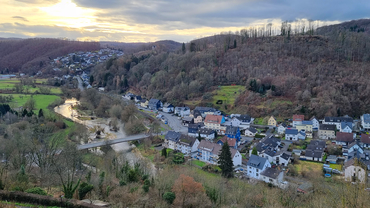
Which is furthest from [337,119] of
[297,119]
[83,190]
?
[83,190]

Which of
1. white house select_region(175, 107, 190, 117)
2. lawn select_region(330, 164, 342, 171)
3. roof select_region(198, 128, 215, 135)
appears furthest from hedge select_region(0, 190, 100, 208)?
white house select_region(175, 107, 190, 117)

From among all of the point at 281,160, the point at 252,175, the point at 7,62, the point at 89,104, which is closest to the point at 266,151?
the point at 281,160

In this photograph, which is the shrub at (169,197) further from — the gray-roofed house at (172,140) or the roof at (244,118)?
the roof at (244,118)

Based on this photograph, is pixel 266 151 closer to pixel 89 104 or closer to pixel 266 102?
pixel 266 102

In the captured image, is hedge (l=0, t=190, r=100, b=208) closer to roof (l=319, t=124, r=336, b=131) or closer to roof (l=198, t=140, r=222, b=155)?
roof (l=198, t=140, r=222, b=155)

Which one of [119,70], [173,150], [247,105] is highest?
[119,70]

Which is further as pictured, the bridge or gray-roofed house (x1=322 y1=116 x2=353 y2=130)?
gray-roofed house (x1=322 y1=116 x2=353 y2=130)
